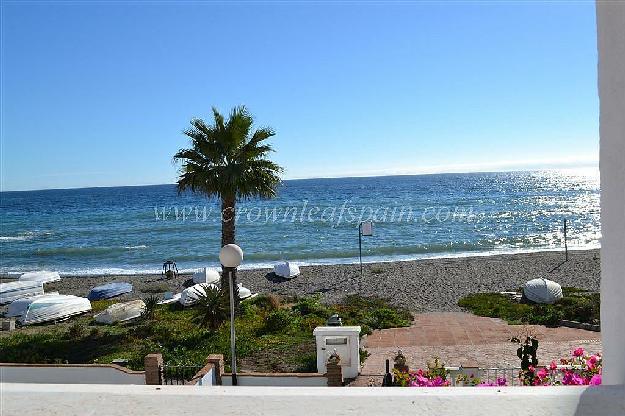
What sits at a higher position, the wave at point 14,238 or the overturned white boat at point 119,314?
the wave at point 14,238

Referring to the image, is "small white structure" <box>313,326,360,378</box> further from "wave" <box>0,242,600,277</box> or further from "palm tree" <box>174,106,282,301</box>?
"wave" <box>0,242,600,277</box>

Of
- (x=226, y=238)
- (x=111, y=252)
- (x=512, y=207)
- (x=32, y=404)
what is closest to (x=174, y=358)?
(x=226, y=238)

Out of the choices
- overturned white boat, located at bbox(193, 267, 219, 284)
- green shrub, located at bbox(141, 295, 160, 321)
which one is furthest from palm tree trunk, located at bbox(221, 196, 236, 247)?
overturned white boat, located at bbox(193, 267, 219, 284)

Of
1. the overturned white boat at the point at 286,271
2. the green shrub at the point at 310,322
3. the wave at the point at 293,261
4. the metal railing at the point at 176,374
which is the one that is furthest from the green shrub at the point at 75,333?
the wave at the point at 293,261

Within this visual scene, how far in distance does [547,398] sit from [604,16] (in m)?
1.25

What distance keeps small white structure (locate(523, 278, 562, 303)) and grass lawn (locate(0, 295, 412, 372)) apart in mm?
4628

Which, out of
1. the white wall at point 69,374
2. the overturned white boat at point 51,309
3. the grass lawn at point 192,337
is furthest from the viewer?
the overturned white boat at point 51,309

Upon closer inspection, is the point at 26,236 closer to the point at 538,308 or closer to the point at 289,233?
the point at 289,233

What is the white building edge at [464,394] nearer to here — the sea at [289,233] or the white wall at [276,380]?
the white wall at [276,380]

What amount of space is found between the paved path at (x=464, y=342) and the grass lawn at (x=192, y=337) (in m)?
1.09

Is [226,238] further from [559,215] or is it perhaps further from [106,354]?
[559,215]

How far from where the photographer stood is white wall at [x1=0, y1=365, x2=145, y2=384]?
32.2ft

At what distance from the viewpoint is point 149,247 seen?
48.8 meters

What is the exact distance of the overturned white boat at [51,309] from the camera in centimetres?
1822
